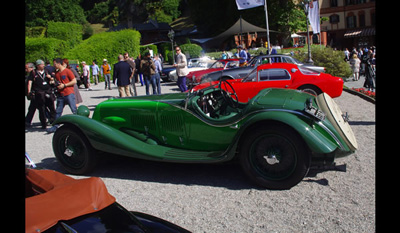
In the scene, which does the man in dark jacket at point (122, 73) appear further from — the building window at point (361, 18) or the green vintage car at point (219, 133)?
the building window at point (361, 18)

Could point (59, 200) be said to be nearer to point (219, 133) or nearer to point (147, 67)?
point (219, 133)

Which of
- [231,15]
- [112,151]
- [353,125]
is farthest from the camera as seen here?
[231,15]

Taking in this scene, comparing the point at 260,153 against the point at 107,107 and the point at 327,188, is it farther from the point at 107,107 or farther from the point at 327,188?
the point at 107,107

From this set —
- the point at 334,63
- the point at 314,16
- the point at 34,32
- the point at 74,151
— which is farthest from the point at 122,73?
the point at 34,32

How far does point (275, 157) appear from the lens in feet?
15.9

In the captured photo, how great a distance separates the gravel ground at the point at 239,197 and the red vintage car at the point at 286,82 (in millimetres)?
4522

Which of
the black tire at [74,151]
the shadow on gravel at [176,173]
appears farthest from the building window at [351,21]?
the black tire at [74,151]

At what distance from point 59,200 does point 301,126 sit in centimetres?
322

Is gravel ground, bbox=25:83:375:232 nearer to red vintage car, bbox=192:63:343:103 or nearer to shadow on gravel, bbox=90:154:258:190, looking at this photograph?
shadow on gravel, bbox=90:154:258:190

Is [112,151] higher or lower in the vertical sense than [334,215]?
higher

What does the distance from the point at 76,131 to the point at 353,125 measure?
5.87m

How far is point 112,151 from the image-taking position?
5.66 metres

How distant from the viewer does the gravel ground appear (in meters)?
4.01
